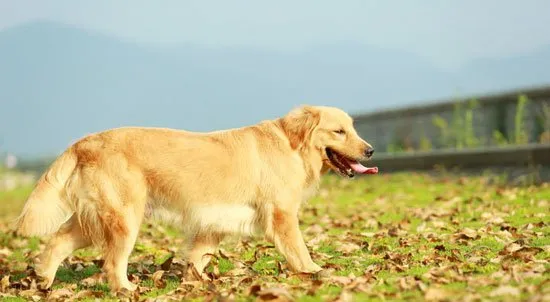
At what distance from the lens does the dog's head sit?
9.37m

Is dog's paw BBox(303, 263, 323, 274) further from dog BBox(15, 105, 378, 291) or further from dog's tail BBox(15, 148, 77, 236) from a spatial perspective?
dog's tail BBox(15, 148, 77, 236)

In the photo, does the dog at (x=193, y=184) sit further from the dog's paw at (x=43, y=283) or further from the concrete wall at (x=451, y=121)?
the concrete wall at (x=451, y=121)

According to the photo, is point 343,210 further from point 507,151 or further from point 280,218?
point 280,218

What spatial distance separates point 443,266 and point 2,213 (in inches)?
565

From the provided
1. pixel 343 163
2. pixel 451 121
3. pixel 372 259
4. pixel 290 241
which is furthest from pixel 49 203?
pixel 451 121

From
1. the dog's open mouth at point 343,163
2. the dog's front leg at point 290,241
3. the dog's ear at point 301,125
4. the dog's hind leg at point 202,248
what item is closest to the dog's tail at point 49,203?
the dog's hind leg at point 202,248

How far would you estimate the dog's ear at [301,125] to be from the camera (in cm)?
934

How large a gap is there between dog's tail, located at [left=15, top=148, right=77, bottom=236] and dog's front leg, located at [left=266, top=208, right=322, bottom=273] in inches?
76.3

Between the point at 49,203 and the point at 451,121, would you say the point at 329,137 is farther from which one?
the point at 451,121

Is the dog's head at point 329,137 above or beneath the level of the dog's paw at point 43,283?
above

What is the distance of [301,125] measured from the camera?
30.7ft

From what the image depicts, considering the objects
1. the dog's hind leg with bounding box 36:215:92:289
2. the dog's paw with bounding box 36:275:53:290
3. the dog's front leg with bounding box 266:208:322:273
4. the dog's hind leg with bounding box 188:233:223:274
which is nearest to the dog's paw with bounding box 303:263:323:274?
the dog's front leg with bounding box 266:208:322:273

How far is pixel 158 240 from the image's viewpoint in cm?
1323

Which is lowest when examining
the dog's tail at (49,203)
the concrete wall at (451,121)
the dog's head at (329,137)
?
the concrete wall at (451,121)
